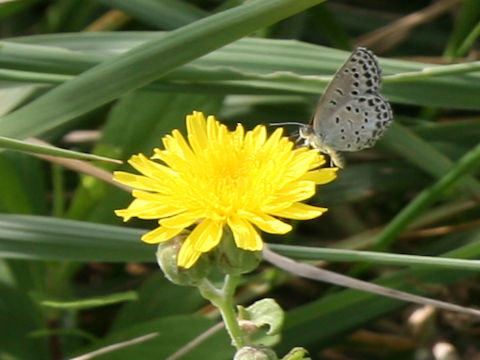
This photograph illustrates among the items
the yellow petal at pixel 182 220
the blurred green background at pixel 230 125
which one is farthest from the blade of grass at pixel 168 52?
the yellow petal at pixel 182 220

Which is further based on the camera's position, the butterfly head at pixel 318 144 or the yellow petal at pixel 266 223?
the butterfly head at pixel 318 144

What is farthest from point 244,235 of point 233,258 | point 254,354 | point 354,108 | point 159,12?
point 159,12

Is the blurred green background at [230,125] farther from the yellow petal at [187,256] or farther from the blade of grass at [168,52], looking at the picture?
the yellow petal at [187,256]

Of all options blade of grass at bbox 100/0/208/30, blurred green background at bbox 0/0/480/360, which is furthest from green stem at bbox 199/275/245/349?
blade of grass at bbox 100/0/208/30

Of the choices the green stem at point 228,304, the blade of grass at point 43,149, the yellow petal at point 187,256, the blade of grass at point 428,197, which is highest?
the blade of grass at point 428,197

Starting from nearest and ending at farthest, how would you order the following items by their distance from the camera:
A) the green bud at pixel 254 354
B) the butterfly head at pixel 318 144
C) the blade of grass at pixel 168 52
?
the green bud at pixel 254 354
the blade of grass at pixel 168 52
the butterfly head at pixel 318 144

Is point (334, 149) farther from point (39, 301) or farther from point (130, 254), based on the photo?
point (39, 301)

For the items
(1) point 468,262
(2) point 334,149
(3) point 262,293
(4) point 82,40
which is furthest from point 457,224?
(4) point 82,40
